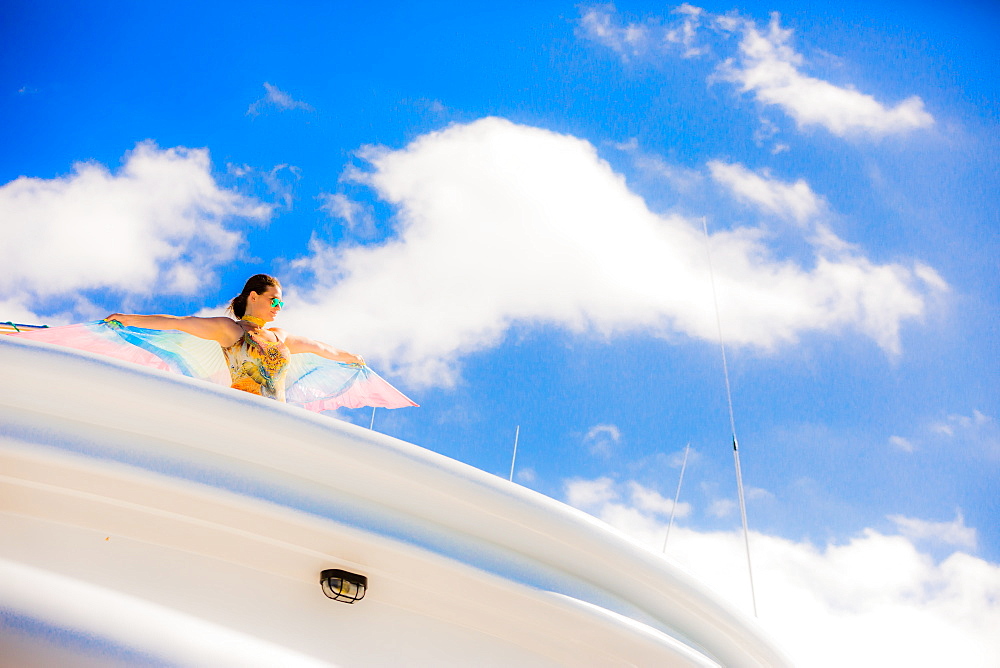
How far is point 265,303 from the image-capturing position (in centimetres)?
276

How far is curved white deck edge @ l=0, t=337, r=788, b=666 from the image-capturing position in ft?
4.19

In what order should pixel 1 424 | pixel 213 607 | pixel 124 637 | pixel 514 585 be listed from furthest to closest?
pixel 514 585 < pixel 213 607 < pixel 1 424 < pixel 124 637

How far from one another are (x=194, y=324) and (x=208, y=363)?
195 millimetres

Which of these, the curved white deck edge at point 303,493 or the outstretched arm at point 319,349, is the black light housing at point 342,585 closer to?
the curved white deck edge at point 303,493

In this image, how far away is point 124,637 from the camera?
3.53 feet

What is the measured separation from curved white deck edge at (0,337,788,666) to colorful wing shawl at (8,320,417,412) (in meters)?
0.57

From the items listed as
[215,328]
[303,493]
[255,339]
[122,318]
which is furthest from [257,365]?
[303,493]

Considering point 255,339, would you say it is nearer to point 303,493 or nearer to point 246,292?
point 246,292

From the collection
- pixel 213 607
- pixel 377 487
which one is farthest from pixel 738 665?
pixel 213 607

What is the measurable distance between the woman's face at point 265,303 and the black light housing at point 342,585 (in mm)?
1542

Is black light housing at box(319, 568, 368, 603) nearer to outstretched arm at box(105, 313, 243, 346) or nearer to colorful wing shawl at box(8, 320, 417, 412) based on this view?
colorful wing shawl at box(8, 320, 417, 412)

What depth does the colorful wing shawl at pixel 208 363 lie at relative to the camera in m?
2.30

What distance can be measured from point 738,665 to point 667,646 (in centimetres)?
32

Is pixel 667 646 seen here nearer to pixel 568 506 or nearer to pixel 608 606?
pixel 608 606
